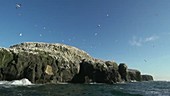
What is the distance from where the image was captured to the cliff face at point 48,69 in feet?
431

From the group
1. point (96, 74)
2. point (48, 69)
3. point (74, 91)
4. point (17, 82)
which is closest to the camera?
point (74, 91)

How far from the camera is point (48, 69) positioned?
14288 centimetres

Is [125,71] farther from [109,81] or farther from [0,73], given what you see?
[0,73]

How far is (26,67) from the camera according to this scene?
135625mm

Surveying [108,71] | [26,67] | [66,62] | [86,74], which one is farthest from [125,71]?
[26,67]

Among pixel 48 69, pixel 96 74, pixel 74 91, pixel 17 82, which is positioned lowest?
pixel 74 91

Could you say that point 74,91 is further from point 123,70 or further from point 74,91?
point 123,70

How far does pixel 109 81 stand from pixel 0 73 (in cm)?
6830

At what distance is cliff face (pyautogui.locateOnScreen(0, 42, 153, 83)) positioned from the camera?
5172 inches

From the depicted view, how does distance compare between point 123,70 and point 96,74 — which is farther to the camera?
point 123,70

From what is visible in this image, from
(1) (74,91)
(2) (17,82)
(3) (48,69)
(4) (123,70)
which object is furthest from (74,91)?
(4) (123,70)

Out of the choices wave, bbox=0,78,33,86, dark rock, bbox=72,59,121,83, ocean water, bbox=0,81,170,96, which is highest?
dark rock, bbox=72,59,121,83

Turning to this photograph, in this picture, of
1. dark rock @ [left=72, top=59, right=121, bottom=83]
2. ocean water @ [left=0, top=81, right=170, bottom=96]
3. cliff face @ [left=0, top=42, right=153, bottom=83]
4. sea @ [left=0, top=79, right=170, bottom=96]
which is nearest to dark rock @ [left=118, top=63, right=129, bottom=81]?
cliff face @ [left=0, top=42, right=153, bottom=83]

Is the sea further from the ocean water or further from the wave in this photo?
the wave
